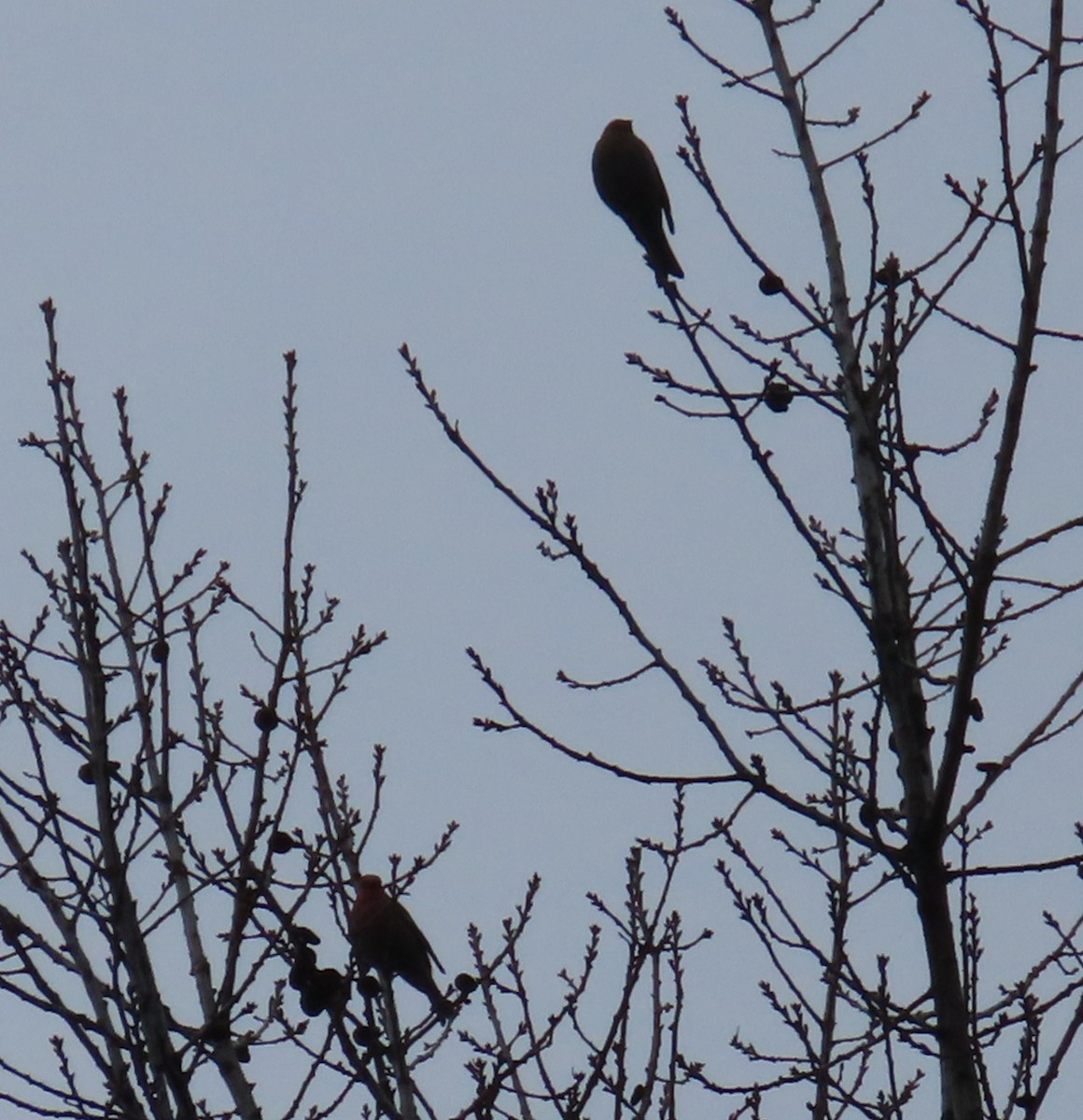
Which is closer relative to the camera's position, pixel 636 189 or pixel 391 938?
pixel 391 938

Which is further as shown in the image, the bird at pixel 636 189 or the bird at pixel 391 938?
the bird at pixel 636 189

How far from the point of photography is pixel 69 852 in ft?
13.3

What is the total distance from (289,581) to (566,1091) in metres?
1.42

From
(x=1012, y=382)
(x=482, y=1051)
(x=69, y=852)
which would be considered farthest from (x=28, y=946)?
(x=1012, y=382)

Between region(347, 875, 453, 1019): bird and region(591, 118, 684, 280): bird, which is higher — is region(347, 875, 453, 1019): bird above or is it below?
below

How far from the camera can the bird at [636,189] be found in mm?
7336

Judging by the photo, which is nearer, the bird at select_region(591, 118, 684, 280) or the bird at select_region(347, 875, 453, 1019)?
the bird at select_region(347, 875, 453, 1019)

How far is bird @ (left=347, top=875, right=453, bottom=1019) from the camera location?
6.06 metres

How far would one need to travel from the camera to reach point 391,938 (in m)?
6.34

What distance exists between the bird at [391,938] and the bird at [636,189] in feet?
9.20

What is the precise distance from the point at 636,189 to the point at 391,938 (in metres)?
3.23

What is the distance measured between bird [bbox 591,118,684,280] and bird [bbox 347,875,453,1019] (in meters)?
2.80

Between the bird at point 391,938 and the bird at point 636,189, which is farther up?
the bird at point 636,189

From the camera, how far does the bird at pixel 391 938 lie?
6059mm
